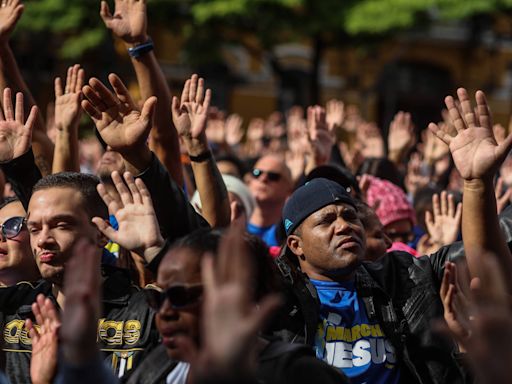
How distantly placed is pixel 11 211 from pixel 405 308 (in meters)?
1.81

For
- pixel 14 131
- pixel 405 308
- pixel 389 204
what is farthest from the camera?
pixel 389 204

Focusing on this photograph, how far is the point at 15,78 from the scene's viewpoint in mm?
4914

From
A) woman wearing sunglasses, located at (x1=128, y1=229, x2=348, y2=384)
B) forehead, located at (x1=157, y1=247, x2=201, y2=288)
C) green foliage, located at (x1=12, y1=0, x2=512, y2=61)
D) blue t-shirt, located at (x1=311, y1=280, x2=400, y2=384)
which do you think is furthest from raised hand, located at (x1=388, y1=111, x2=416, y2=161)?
green foliage, located at (x1=12, y1=0, x2=512, y2=61)

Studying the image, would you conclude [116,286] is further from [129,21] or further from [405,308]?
[129,21]

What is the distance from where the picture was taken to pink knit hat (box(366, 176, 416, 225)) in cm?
557

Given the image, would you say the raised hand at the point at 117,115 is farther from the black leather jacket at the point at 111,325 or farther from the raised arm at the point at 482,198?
the raised arm at the point at 482,198

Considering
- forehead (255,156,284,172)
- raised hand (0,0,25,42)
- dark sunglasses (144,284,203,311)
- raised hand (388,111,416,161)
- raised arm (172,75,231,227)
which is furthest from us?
raised hand (388,111,416,161)

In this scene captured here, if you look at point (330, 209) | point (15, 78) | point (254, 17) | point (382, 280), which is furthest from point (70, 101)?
point (254, 17)

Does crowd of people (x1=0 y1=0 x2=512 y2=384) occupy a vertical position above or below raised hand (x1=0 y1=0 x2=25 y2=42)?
below

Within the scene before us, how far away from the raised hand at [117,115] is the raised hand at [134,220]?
31 cm

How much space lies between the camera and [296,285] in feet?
12.1

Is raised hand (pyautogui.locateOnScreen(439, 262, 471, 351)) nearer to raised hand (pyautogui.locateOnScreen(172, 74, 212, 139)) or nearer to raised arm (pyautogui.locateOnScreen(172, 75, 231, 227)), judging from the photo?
raised arm (pyautogui.locateOnScreen(172, 75, 231, 227))

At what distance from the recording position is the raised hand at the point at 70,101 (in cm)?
466

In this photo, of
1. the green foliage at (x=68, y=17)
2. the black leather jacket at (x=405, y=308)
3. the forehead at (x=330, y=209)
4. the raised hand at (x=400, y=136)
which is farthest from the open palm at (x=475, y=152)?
the green foliage at (x=68, y=17)
